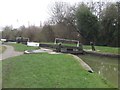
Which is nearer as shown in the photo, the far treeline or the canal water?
the canal water

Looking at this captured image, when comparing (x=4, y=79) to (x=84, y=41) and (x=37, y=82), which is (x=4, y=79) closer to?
(x=37, y=82)

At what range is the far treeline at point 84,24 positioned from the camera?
1518 inches

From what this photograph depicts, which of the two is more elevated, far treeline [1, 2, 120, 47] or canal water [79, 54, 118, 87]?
far treeline [1, 2, 120, 47]

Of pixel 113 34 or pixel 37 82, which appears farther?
pixel 113 34

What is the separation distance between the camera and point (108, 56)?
2541 cm

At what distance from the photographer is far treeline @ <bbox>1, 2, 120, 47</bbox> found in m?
38.6

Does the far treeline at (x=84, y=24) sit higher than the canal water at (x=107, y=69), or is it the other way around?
the far treeline at (x=84, y=24)

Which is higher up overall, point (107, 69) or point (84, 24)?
point (84, 24)

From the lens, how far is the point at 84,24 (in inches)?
1656

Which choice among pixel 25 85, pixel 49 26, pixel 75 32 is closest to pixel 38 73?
pixel 25 85

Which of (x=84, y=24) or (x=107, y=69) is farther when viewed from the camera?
(x=84, y=24)

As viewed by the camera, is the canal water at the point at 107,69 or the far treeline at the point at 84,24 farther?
the far treeline at the point at 84,24

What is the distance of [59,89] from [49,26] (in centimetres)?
4406

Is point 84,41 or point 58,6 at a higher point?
point 58,6
